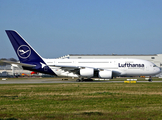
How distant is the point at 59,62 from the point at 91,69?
738cm

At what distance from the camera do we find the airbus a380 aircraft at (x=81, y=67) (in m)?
40.8

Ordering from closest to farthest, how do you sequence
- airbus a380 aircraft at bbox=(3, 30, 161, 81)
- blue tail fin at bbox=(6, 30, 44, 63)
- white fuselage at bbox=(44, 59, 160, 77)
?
airbus a380 aircraft at bbox=(3, 30, 161, 81), blue tail fin at bbox=(6, 30, 44, 63), white fuselage at bbox=(44, 59, 160, 77)

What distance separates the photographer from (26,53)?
41.7 meters

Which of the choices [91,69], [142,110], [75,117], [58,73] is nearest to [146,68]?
[91,69]

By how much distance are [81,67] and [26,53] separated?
393 inches

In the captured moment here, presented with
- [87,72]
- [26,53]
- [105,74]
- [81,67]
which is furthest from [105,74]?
[26,53]

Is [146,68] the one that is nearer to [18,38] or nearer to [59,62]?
[59,62]

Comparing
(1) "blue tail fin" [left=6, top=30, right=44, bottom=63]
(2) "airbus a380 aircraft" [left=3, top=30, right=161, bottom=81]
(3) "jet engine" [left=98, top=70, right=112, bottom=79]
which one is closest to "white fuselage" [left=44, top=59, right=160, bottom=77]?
(2) "airbus a380 aircraft" [left=3, top=30, right=161, bottom=81]

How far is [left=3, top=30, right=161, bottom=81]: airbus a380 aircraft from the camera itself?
134 ft

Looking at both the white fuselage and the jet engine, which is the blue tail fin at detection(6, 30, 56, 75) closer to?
the white fuselage

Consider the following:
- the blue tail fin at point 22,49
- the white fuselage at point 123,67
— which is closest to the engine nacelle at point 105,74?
the white fuselage at point 123,67

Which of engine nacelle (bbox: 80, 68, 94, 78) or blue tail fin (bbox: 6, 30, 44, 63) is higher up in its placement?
blue tail fin (bbox: 6, 30, 44, 63)

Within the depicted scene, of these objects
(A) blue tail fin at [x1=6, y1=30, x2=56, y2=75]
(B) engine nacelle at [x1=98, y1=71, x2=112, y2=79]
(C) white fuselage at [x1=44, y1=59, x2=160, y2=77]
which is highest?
(A) blue tail fin at [x1=6, y1=30, x2=56, y2=75]

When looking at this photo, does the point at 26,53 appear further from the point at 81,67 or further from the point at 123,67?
the point at 123,67
